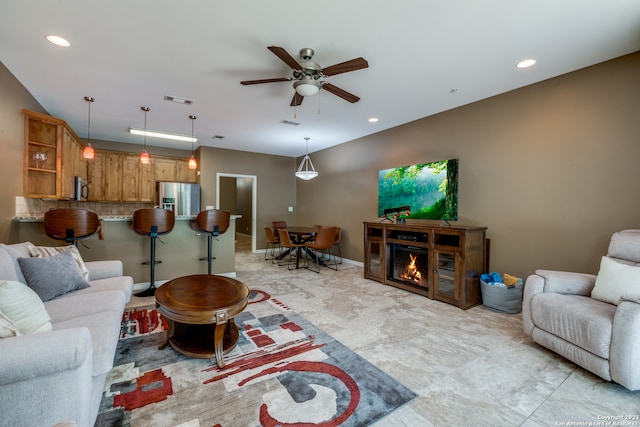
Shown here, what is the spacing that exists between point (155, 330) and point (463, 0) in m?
3.88

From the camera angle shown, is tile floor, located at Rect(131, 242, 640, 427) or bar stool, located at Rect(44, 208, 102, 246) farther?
bar stool, located at Rect(44, 208, 102, 246)

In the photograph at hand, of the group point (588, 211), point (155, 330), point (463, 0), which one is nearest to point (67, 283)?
point (155, 330)

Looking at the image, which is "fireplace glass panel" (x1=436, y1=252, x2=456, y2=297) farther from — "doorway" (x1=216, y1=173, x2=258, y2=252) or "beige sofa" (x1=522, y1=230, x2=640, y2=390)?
"doorway" (x1=216, y1=173, x2=258, y2=252)

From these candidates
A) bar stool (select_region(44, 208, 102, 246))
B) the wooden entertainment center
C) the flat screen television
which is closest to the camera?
bar stool (select_region(44, 208, 102, 246))

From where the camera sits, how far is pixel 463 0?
2023 mm

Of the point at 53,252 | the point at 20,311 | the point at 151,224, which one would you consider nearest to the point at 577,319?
the point at 20,311

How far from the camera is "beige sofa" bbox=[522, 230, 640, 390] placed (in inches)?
69.6

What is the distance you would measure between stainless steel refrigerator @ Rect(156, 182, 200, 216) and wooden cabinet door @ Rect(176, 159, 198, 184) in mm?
457

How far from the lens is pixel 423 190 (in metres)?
4.48

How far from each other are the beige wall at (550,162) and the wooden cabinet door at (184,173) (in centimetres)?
558

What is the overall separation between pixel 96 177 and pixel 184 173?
1.78 meters

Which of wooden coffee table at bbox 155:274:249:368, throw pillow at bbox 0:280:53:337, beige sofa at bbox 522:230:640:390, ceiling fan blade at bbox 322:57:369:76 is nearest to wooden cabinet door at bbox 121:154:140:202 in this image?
wooden coffee table at bbox 155:274:249:368

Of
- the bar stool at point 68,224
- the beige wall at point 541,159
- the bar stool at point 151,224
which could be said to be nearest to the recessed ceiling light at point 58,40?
the beige wall at point 541,159

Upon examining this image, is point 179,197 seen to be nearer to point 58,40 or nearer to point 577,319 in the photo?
point 58,40
